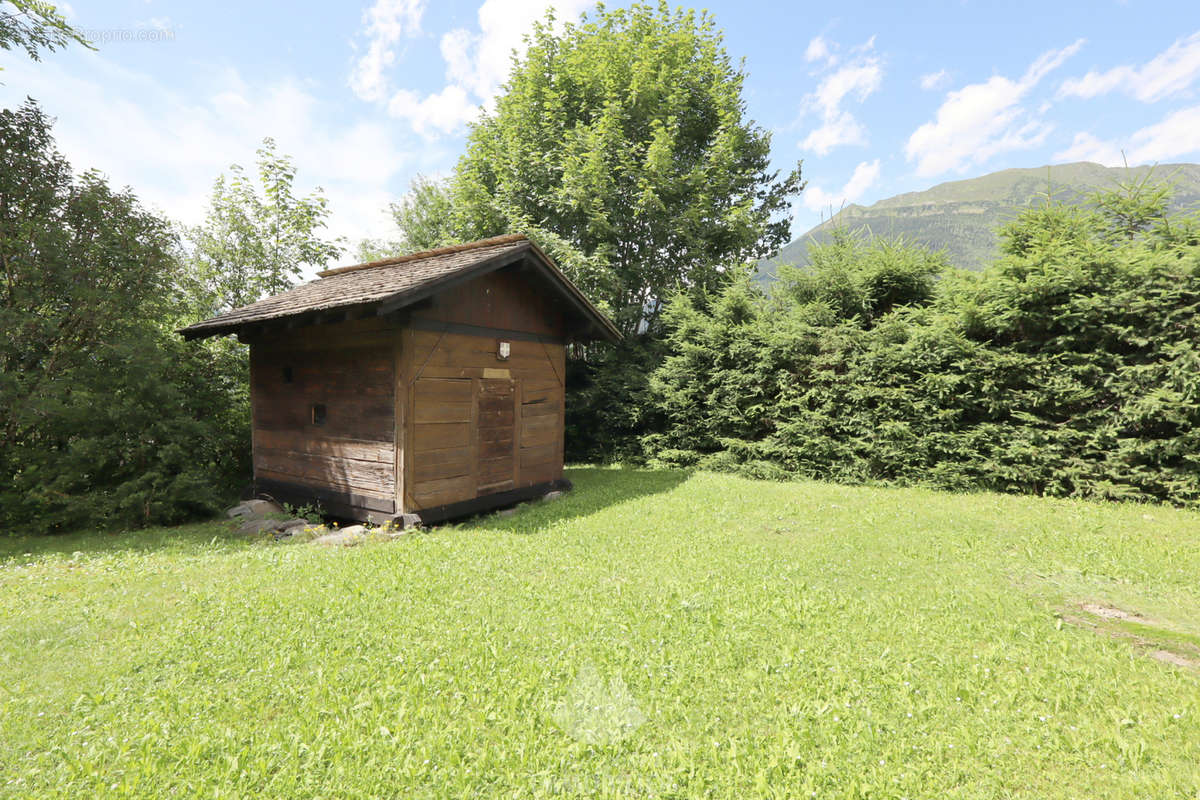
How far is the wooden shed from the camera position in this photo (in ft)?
23.2

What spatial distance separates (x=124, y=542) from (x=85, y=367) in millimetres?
3578

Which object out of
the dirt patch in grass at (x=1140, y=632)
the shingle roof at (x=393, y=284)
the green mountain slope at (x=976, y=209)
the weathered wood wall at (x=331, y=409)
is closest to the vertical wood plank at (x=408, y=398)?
the weathered wood wall at (x=331, y=409)

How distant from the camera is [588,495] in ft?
31.4

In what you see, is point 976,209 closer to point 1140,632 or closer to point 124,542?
point 1140,632

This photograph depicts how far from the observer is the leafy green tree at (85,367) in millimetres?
7594

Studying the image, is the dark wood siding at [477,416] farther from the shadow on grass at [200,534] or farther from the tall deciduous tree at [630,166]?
the tall deciduous tree at [630,166]

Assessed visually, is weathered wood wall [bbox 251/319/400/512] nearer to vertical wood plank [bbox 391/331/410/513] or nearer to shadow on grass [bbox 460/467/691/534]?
vertical wood plank [bbox 391/331/410/513]

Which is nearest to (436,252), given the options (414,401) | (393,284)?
(393,284)

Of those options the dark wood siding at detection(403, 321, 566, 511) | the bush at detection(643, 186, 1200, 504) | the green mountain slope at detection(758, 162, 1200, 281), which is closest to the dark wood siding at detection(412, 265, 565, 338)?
the dark wood siding at detection(403, 321, 566, 511)

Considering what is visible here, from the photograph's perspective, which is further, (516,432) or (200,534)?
(516,432)

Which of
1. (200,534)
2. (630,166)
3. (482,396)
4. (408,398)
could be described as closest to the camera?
(408,398)

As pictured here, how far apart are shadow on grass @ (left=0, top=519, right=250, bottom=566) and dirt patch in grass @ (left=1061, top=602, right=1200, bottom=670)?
9.29 meters

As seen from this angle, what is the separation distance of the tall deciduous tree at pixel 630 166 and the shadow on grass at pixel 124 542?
10.2 metres

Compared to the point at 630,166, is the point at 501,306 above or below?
below
